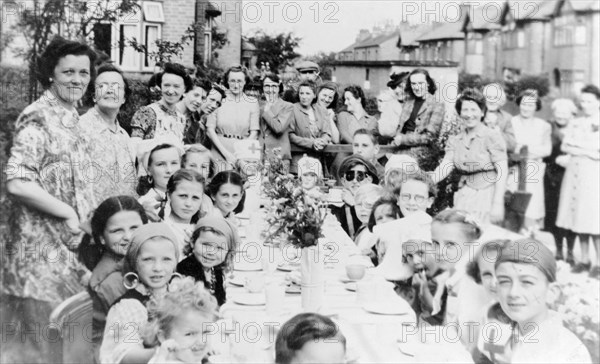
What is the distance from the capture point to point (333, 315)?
13.1ft

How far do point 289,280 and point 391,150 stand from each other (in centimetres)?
107

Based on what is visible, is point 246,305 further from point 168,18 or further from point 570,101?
point 570,101

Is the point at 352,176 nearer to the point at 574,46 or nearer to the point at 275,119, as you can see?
the point at 275,119

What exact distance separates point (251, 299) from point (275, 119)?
124 cm

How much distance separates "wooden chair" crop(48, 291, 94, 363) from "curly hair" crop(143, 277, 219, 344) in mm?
472

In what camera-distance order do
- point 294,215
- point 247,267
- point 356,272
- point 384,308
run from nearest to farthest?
point 384,308 → point 294,215 → point 356,272 → point 247,267

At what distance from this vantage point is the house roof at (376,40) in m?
4.76

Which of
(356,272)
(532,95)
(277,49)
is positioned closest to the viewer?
(356,272)

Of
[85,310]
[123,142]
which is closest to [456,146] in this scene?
[123,142]

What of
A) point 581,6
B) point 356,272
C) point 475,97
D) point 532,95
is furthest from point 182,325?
point 581,6

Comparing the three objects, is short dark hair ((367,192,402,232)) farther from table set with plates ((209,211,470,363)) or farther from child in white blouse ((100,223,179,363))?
child in white blouse ((100,223,179,363))

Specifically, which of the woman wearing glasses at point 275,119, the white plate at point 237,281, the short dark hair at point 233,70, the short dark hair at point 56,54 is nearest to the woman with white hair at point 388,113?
the woman wearing glasses at point 275,119

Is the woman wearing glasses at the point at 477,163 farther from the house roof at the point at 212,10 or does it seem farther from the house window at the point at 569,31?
the house roof at the point at 212,10

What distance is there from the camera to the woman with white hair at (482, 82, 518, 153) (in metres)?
4.66
